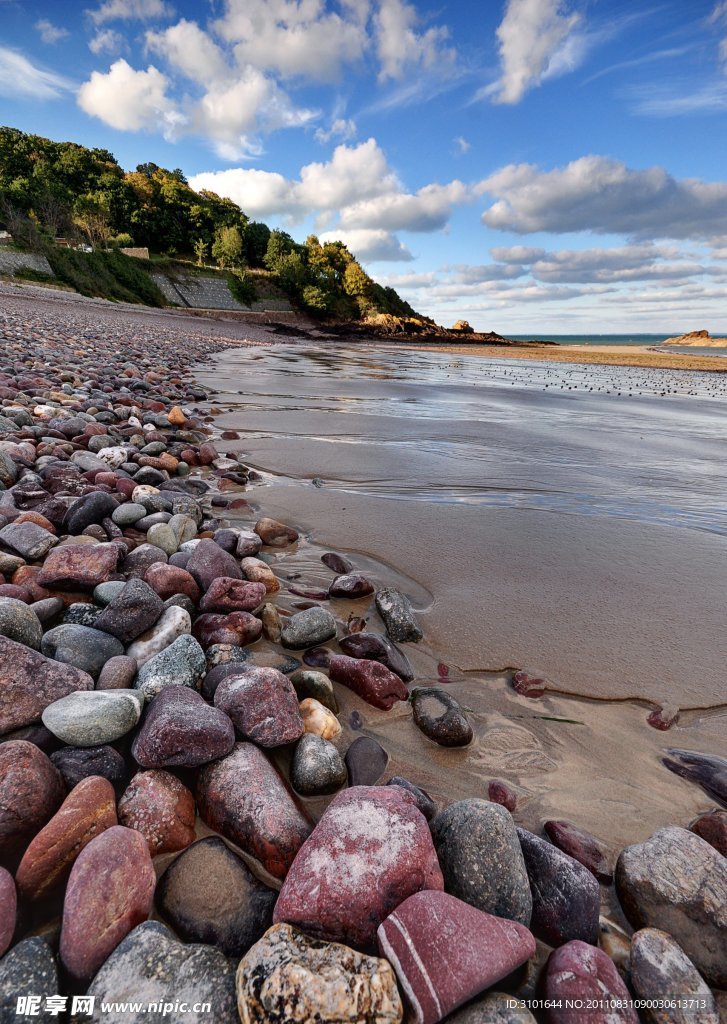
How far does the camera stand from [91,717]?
4.37 feet

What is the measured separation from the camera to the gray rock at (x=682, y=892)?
1074mm

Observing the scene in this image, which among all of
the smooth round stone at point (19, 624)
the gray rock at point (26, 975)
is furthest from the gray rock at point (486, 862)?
the smooth round stone at point (19, 624)

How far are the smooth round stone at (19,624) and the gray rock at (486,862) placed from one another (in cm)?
145

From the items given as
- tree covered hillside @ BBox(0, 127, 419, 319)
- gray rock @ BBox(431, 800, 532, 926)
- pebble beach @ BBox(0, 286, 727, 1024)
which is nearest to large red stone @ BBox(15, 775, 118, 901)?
pebble beach @ BBox(0, 286, 727, 1024)

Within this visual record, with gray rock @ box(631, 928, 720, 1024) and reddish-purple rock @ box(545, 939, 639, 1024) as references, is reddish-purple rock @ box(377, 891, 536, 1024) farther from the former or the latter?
gray rock @ box(631, 928, 720, 1024)

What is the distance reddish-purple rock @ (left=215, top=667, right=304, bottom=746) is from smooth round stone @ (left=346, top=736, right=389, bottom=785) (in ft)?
0.63

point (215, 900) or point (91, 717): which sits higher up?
point (91, 717)

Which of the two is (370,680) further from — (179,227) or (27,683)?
(179,227)

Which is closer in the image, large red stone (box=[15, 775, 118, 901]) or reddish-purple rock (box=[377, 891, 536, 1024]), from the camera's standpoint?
reddish-purple rock (box=[377, 891, 536, 1024])

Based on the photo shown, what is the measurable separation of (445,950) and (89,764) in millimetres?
977

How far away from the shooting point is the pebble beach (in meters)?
0.91

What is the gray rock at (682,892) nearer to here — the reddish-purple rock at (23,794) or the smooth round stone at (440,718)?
the smooth round stone at (440,718)

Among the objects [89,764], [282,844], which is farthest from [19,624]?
[282,844]

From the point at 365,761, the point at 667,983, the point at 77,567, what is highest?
the point at 77,567
